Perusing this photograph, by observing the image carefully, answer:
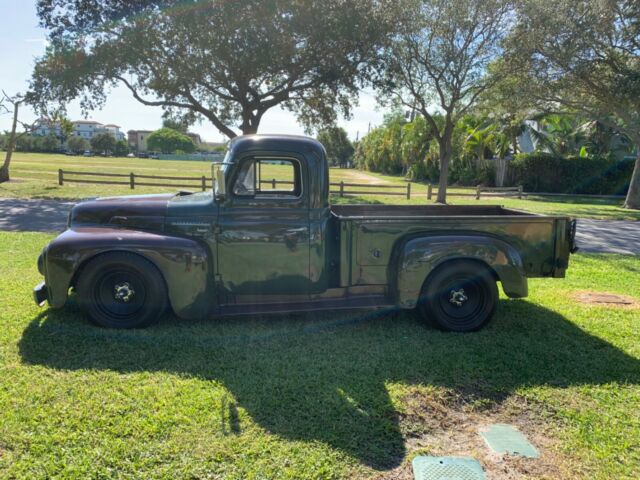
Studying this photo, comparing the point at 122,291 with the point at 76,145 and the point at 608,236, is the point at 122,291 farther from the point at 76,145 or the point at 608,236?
the point at 76,145

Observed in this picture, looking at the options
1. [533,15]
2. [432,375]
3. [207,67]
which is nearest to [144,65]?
[207,67]

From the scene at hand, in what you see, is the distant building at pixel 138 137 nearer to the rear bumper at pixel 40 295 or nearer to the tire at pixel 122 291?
the rear bumper at pixel 40 295

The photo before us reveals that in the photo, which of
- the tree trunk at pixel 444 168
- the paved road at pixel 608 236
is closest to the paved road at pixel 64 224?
the paved road at pixel 608 236

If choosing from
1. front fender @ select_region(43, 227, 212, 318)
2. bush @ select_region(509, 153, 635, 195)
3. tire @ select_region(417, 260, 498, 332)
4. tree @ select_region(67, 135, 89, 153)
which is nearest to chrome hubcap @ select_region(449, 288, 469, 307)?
Result: tire @ select_region(417, 260, 498, 332)

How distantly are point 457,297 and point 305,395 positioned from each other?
2.21 m

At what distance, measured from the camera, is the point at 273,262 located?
15.3 feet

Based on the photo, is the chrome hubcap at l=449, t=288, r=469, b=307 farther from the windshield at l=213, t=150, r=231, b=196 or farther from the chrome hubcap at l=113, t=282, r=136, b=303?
the chrome hubcap at l=113, t=282, r=136, b=303

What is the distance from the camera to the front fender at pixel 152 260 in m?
4.43

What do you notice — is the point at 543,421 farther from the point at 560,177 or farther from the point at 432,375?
the point at 560,177

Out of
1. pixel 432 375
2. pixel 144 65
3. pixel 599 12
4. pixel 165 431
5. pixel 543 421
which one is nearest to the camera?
pixel 165 431

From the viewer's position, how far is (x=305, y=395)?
355 cm

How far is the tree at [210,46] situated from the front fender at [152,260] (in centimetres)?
1309

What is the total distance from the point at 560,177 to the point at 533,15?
1555 centimetres

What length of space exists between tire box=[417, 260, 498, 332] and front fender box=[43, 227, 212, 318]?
7.62ft
